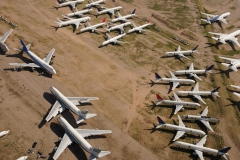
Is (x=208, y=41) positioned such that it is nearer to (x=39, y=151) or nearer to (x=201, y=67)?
(x=201, y=67)

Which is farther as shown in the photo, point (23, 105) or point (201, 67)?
point (201, 67)

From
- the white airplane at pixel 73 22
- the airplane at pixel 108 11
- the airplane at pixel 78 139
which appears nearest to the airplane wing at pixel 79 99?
the airplane at pixel 78 139

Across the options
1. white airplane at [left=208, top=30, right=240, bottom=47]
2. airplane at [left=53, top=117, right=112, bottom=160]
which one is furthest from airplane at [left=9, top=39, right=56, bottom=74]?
white airplane at [left=208, top=30, right=240, bottom=47]

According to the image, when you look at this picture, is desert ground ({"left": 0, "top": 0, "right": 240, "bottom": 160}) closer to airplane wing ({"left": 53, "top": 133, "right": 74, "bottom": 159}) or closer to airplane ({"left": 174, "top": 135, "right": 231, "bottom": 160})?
airplane wing ({"left": 53, "top": 133, "right": 74, "bottom": 159})

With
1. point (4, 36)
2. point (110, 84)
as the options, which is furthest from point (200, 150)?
point (4, 36)

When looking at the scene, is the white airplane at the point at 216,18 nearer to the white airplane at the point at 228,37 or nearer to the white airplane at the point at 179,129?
the white airplane at the point at 228,37

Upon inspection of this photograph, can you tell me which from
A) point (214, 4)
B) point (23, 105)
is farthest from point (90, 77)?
point (214, 4)
